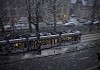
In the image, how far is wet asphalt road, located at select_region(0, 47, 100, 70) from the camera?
29547mm

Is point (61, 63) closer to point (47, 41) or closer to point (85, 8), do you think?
point (47, 41)

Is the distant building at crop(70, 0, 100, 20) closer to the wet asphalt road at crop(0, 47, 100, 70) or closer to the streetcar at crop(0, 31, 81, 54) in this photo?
the streetcar at crop(0, 31, 81, 54)

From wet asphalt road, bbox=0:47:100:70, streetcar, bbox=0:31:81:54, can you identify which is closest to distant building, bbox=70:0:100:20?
streetcar, bbox=0:31:81:54

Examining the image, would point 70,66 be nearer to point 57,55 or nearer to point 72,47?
point 57,55

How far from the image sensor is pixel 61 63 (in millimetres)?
31453

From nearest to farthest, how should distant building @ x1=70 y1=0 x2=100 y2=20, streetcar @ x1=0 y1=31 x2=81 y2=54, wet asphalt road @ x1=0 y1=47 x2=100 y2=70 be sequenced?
wet asphalt road @ x1=0 y1=47 x2=100 y2=70, streetcar @ x1=0 y1=31 x2=81 y2=54, distant building @ x1=70 y1=0 x2=100 y2=20

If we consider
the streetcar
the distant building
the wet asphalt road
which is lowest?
the wet asphalt road

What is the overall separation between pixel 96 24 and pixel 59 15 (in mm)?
13929

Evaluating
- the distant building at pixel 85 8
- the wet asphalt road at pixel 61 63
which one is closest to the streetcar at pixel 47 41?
the wet asphalt road at pixel 61 63

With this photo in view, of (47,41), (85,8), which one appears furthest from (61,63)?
(85,8)

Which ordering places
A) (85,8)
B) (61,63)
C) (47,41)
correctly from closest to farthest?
(61,63)
(47,41)
(85,8)

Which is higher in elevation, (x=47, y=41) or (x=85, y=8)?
(x=85, y=8)

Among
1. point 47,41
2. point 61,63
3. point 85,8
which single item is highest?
point 85,8

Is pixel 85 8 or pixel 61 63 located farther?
pixel 85 8
